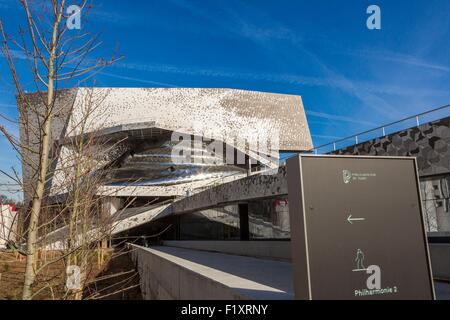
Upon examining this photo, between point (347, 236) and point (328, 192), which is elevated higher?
point (328, 192)

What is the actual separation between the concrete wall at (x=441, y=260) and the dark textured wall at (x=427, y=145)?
223 inches

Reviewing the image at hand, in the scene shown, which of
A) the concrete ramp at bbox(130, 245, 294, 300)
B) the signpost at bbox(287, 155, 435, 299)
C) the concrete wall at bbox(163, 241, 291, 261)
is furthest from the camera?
the concrete wall at bbox(163, 241, 291, 261)

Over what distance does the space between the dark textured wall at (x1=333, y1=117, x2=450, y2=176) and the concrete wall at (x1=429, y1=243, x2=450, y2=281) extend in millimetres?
5671

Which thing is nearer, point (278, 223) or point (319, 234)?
point (319, 234)

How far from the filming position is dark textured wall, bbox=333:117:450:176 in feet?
41.3

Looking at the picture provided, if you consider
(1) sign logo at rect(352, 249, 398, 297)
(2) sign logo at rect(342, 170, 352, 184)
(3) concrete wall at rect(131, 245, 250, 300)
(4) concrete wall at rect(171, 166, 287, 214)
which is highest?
(4) concrete wall at rect(171, 166, 287, 214)

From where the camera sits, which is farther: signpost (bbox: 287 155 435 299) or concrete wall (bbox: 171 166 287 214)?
concrete wall (bbox: 171 166 287 214)

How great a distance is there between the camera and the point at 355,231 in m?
3.96

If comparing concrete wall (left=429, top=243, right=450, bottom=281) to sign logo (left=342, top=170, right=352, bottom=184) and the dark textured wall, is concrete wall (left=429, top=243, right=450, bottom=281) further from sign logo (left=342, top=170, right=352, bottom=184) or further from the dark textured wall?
the dark textured wall

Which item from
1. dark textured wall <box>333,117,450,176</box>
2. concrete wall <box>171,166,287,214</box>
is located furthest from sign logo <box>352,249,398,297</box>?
concrete wall <box>171,166,287,214</box>
